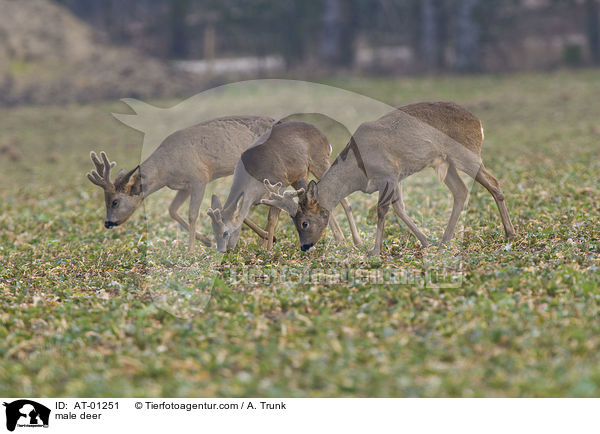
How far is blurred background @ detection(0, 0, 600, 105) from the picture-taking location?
3016cm

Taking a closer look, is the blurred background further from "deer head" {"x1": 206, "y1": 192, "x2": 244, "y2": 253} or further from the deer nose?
the deer nose

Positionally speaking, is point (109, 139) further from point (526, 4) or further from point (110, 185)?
point (526, 4)

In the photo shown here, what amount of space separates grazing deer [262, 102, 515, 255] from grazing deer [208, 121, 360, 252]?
38cm

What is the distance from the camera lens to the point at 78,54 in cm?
3291

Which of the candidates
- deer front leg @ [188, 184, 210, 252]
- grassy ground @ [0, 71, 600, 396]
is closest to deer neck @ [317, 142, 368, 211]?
grassy ground @ [0, 71, 600, 396]

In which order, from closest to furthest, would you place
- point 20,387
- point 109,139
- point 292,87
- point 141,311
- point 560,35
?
point 20,387 → point 141,311 → point 109,139 → point 292,87 → point 560,35

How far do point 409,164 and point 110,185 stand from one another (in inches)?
137

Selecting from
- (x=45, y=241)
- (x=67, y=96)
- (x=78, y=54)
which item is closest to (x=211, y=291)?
(x=45, y=241)

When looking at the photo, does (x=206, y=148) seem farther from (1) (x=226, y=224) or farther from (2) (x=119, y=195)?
(2) (x=119, y=195)

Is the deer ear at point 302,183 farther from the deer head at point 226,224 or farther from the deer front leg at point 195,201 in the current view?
the deer front leg at point 195,201

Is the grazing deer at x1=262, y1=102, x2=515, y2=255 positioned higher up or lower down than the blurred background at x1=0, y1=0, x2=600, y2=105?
higher up
